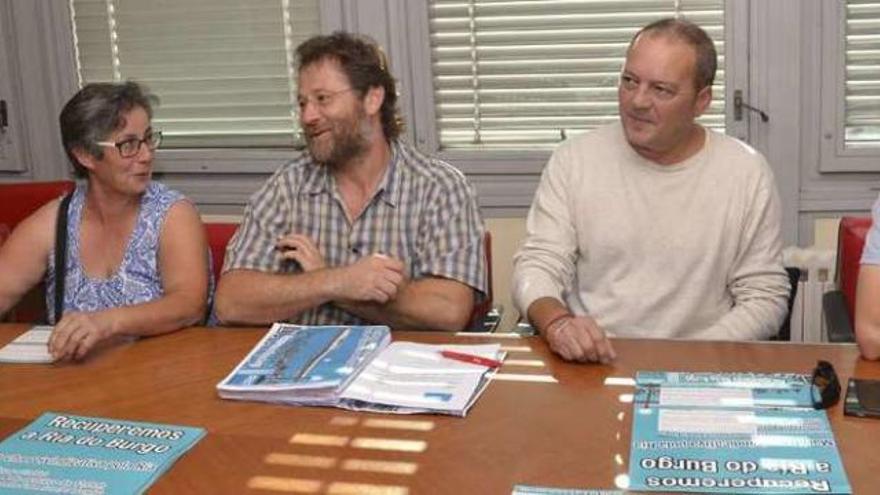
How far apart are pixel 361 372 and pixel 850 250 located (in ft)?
4.39

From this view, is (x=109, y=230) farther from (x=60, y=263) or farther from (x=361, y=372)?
(x=361, y=372)

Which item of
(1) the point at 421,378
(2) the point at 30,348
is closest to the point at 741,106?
(1) the point at 421,378

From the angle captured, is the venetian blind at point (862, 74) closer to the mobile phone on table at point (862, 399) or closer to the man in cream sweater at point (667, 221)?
the man in cream sweater at point (667, 221)

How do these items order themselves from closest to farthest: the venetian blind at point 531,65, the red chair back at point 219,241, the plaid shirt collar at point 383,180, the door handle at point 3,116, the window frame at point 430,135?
the plaid shirt collar at point 383,180, the red chair back at point 219,241, the venetian blind at point 531,65, the window frame at point 430,135, the door handle at point 3,116

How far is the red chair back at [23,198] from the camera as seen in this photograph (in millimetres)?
3230

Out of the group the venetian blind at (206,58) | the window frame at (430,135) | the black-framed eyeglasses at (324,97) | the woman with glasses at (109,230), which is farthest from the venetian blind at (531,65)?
the woman with glasses at (109,230)

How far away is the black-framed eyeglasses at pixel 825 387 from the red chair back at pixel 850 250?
0.83 metres

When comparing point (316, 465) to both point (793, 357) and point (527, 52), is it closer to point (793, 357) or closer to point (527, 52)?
point (793, 357)

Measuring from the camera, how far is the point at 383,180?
2477mm

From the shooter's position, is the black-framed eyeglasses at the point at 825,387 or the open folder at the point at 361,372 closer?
the black-framed eyeglasses at the point at 825,387

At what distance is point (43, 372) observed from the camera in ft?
6.53

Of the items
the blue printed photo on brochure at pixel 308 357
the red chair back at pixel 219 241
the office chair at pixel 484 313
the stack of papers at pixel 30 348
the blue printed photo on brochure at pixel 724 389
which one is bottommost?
the office chair at pixel 484 313

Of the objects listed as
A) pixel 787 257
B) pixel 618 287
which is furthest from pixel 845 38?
pixel 618 287

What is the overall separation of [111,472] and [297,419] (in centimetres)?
31
